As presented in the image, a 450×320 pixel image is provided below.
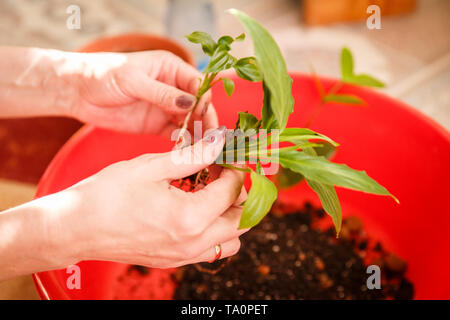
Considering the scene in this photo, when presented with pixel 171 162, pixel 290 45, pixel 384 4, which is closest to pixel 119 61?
pixel 171 162

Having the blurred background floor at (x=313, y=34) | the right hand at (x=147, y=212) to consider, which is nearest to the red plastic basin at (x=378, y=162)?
the right hand at (x=147, y=212)

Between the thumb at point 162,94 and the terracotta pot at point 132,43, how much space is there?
1.30 ft

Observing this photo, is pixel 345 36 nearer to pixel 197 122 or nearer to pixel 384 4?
pixel 384 4

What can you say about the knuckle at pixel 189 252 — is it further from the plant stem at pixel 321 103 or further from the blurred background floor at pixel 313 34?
the blurred background floor at pixel 313 34

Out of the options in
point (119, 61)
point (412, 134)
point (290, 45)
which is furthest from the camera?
point (290, 45)

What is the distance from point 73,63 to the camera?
0.79 meters

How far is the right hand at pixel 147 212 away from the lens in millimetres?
520

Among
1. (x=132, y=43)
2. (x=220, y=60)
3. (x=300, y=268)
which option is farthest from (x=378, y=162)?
(x=132, y=43)

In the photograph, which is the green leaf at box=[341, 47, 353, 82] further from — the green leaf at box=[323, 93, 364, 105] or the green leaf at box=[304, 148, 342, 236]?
the green leaf at box=[304, 148, 342, 236]

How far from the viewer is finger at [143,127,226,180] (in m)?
0.54

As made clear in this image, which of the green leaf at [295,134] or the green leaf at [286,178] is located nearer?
the green leaf at [295,134]
